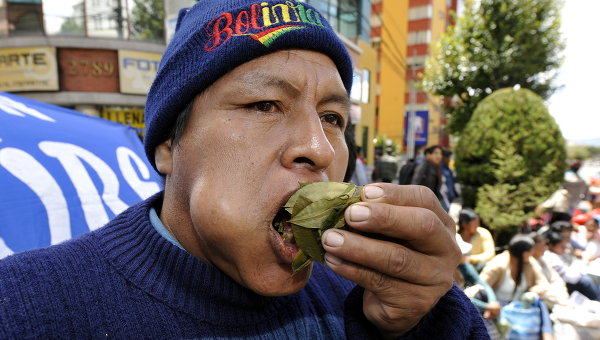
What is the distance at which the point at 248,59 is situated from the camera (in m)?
1.23

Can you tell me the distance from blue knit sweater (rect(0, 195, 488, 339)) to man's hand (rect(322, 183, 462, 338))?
0.28 m

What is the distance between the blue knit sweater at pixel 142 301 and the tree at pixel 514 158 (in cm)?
807

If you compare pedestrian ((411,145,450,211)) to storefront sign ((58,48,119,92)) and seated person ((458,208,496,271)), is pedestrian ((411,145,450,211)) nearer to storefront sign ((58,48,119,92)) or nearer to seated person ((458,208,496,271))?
seated person ((458,208,496,271))

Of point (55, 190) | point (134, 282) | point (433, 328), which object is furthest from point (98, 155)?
point (433, 328)

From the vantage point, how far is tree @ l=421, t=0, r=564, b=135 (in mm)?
15734

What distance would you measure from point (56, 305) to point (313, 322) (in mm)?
857

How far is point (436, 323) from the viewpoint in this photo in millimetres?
1279

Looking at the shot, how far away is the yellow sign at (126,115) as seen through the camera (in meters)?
12.9

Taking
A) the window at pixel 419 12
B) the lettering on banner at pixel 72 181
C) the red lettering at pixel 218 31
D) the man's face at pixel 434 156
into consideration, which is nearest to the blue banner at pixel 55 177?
the lettering on banner at pixel 72 181

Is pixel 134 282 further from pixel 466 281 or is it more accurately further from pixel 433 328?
pixel 466 281

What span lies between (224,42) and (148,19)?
1385 centimetres

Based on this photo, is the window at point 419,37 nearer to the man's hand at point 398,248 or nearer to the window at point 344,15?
the window at point 344,15

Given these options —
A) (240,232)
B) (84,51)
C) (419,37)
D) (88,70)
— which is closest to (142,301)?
(240,232)

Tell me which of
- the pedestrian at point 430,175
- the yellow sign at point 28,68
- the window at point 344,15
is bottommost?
the pedestrian at point 430,175
